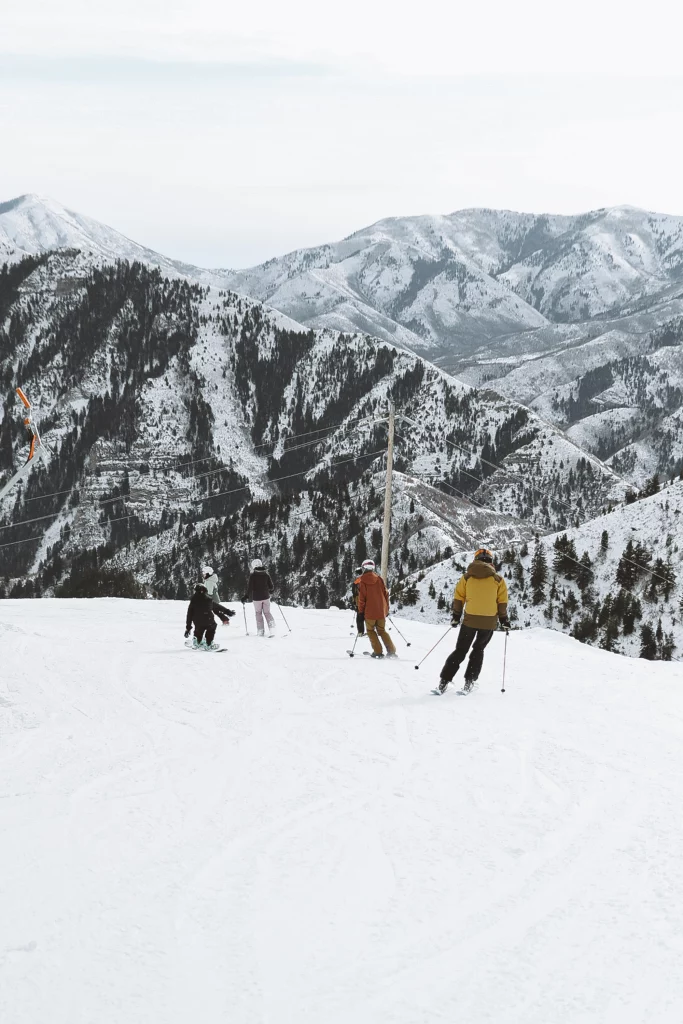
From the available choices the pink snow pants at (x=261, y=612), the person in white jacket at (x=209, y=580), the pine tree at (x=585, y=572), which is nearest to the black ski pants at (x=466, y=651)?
the person in white jacket at (x=209, y=580)

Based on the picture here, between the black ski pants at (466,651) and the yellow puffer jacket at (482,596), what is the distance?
0.18 metres

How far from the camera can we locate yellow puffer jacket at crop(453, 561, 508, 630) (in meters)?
13.2

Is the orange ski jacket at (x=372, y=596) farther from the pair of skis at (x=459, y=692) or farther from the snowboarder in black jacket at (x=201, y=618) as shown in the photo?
the snowboarder in black jacket at (x=201, y=618)

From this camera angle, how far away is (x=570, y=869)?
276 inches

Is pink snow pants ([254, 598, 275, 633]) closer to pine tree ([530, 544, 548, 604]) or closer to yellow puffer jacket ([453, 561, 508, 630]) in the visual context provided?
yellow puffer jacket ([453, 561, 508, 630])

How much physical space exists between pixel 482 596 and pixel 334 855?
6767 millimetres

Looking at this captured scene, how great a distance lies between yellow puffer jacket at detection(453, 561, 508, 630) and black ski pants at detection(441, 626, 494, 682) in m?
0.18

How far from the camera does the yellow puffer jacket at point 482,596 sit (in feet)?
43.2

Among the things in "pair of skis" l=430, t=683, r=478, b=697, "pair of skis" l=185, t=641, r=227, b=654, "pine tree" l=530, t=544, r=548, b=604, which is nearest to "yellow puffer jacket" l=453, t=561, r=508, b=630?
"pair of skis" l=430, t=683, r=478, b=697

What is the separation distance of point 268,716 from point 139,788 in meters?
3.54

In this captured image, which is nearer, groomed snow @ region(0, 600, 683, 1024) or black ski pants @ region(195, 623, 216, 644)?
groomed snow @ region(0, 600, 683, 1024)

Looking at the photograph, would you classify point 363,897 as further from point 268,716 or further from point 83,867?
point 268,716

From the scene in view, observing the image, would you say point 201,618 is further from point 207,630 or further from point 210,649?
point 210,649

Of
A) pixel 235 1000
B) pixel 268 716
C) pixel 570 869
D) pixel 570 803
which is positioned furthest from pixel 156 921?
pixel 268 716
